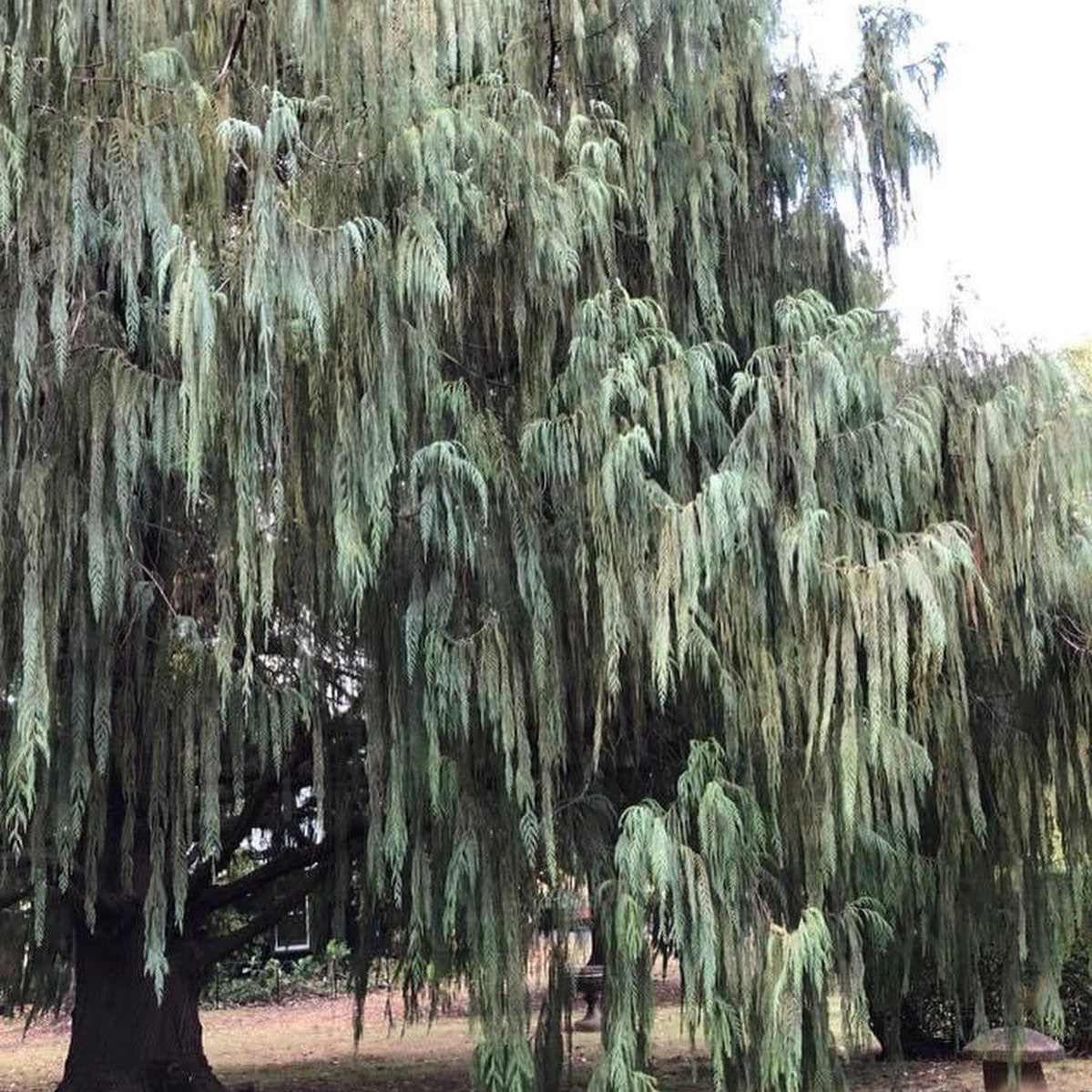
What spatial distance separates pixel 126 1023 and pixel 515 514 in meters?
3.94

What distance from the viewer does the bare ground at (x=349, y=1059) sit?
7.56 meters

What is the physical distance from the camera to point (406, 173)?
3.83m

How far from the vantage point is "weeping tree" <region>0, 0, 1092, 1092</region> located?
3400 mm

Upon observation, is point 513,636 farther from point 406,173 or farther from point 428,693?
point 406,173

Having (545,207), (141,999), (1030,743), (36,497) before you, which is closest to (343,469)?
(36,497)

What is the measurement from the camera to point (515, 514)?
4.11m

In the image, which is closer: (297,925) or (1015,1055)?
(1015,1055)

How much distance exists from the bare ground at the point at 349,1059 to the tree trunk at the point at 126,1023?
1062 millimetres

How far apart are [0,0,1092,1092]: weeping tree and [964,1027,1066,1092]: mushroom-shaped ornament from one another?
663mm

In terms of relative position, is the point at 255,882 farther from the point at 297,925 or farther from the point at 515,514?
the point at 515,514

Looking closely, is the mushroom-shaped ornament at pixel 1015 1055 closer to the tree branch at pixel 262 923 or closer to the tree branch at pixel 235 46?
the tree branch at pixel 262 923

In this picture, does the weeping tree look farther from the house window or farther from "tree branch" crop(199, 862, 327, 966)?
the house window

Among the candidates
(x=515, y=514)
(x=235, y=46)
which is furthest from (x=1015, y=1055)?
(x=235, y=46)

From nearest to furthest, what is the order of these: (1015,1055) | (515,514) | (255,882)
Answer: (515,514) < (1015,1055) < (255,882)
